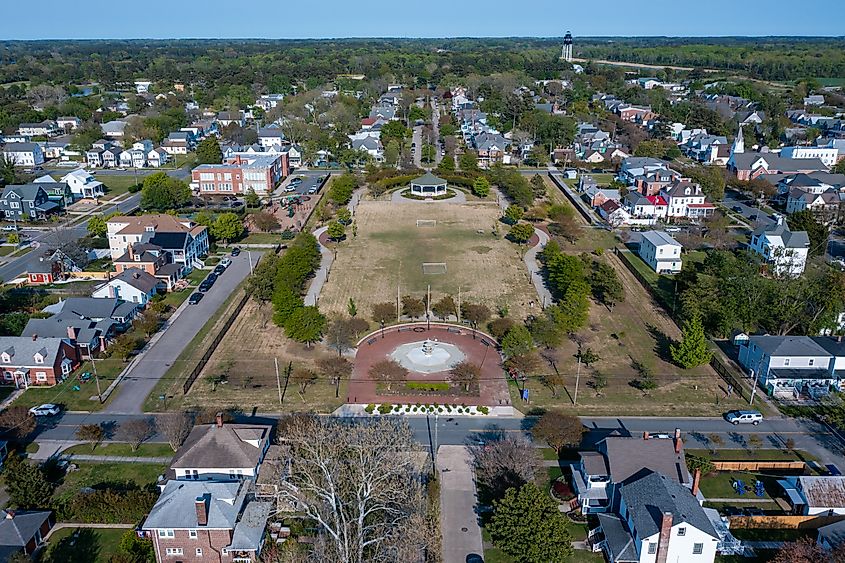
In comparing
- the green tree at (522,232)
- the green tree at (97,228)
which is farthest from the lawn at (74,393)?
the green tree at (522,232)

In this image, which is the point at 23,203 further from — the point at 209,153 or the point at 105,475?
the point at 105,475

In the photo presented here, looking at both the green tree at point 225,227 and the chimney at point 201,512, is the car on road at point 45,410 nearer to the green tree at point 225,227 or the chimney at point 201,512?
the chimney at point 201,512

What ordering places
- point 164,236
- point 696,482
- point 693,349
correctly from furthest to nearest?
point 164,236 < point 693,349 < point 696,482

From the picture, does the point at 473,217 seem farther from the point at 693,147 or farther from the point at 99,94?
the point at 99,94

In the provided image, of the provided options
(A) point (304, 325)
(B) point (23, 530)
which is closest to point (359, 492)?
(B) point (23, 530)

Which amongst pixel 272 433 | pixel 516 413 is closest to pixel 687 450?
pixel 516 413

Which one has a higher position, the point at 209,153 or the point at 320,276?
the point at 209,153
